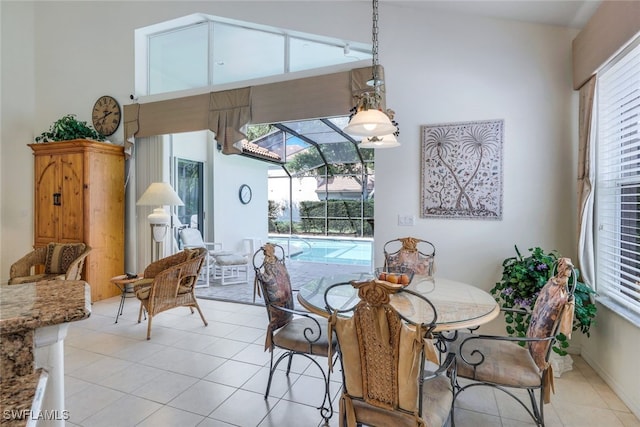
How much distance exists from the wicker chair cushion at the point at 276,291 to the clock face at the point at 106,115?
4.12 m

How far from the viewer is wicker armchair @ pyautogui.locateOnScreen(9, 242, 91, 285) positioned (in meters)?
3.97

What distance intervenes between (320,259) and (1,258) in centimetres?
615

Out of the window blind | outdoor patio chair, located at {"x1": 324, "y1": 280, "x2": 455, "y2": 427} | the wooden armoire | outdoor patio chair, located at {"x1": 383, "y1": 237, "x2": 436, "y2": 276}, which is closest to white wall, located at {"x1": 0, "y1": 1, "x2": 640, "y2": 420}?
the window blind

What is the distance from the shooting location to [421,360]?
137 centimetres

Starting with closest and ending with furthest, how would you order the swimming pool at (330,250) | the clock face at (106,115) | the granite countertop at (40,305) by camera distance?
1. the granite countertop at (40,305)
2. the clock face at (106,115)
3. the swimming pool at (330,250)

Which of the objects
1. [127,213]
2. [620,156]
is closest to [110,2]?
[127,213]

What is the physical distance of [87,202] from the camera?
14.5 ft

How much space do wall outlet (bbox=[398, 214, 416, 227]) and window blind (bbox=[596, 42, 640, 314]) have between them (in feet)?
5.07

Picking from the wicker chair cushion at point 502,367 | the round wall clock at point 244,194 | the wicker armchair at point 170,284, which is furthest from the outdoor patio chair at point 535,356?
the round wall clock at point 244,194

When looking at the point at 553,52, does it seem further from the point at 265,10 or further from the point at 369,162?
the point at 369,162

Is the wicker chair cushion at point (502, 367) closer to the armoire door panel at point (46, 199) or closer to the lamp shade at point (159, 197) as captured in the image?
the lamp shade at point (159, 197)

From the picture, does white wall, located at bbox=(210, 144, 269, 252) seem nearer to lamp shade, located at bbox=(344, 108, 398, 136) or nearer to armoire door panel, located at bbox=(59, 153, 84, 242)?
armoire door panel, located at bbox=(59, 153, 84, 242)

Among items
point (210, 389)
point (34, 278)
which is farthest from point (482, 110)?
point (34, 278)

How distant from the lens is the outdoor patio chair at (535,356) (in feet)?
5.89
